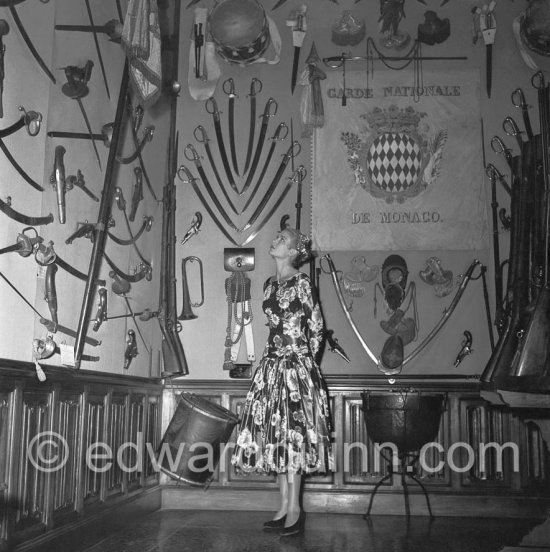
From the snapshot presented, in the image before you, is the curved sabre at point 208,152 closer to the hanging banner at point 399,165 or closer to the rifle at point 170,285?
the rifle at point 170,285

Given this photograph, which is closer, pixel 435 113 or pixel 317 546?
pixel 317 546

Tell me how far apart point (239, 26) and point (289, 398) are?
9.07ft

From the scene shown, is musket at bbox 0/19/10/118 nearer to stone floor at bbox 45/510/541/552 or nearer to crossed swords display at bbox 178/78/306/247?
stone floor at bbox 45/510/541/552

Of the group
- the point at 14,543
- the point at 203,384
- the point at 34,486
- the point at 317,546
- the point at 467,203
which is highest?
the point at 467,203

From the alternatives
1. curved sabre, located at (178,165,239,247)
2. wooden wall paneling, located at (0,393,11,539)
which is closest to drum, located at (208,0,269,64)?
curved sabre, located at (178,165,239,247)

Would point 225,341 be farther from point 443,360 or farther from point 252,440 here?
point 443,360

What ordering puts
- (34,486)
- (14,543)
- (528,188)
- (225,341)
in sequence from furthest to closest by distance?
(225,341), (528,188), (34,486), (14,543)

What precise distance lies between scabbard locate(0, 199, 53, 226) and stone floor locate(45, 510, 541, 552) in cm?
136

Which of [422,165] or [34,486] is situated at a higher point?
[422,165]

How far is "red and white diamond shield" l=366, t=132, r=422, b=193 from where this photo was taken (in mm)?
5234

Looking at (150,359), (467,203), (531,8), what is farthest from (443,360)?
(531,8)

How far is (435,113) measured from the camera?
→ 208 inches

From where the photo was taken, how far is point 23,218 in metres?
2.95

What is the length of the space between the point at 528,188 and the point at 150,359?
9.03 feet
